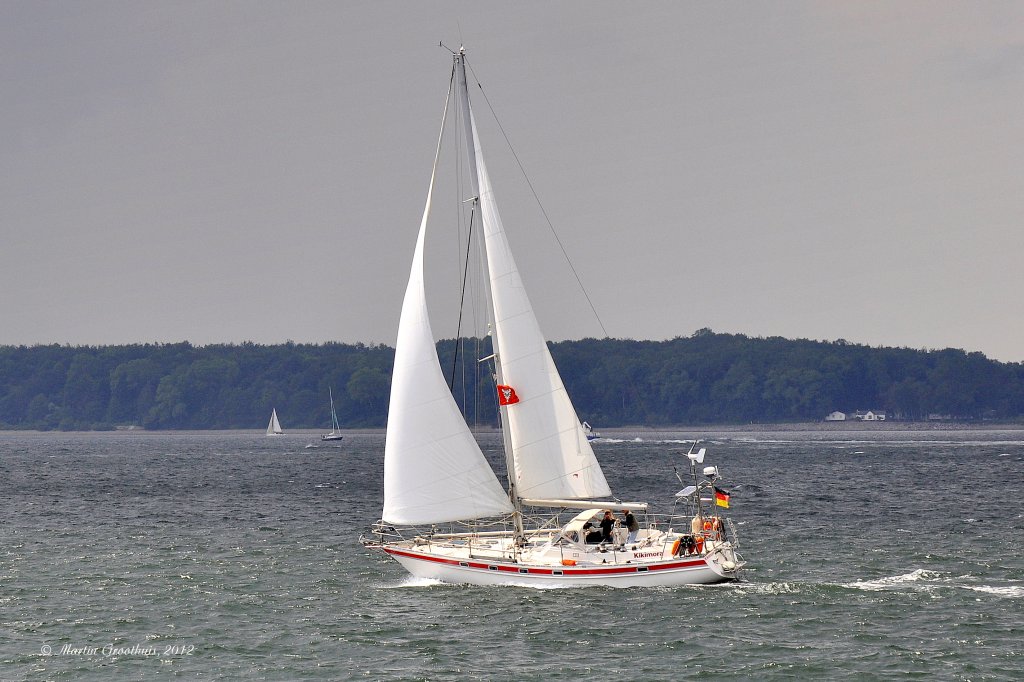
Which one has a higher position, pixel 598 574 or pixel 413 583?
pixel 598 574

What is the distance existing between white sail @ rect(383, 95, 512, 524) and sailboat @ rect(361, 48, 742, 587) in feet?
0.11

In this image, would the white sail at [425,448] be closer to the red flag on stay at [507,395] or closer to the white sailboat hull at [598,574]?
the red flag on stay at [507,395]

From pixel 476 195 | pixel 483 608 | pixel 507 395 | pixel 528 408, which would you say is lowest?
pixel 483 608

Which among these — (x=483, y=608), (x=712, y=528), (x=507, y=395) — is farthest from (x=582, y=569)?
(x=507, y=395)

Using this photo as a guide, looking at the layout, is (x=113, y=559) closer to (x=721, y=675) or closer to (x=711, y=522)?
(x=711, y=522)

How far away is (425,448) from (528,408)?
3700mm

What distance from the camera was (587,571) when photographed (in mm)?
39781

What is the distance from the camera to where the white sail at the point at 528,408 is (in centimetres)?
4138

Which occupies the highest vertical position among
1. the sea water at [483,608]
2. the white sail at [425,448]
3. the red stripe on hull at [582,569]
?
the white sail at [425,448]

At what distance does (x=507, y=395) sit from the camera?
41.4 meters

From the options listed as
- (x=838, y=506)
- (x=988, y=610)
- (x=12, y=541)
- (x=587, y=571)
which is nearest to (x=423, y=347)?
(x=587, y=571)

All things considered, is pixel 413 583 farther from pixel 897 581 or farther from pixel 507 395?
pixel 897 581

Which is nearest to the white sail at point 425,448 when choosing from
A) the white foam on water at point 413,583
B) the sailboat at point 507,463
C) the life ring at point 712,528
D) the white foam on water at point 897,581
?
the sailboat at point 507,463

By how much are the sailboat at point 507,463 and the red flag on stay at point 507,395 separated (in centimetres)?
5
